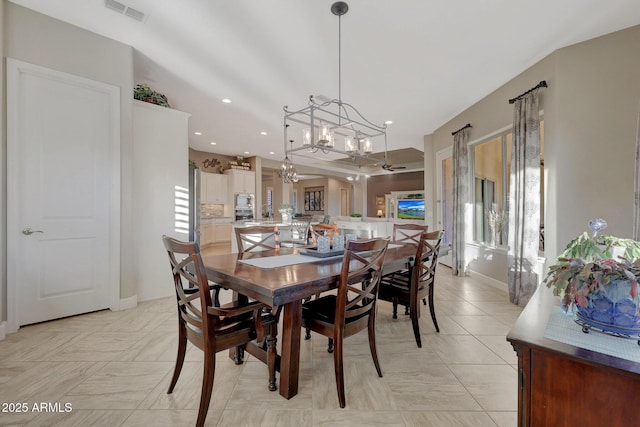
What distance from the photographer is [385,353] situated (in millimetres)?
2221

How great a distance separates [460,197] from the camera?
4.62 m

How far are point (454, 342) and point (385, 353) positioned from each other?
2.19 ft

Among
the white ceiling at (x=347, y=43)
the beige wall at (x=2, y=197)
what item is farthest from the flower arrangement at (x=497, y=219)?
the beige wall at (x=2, y=197)

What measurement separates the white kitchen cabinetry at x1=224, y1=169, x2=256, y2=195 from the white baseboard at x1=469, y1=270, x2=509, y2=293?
6.16 meters

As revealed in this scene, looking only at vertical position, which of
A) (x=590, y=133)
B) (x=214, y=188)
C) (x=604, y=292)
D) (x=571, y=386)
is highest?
(x=590, y=133)

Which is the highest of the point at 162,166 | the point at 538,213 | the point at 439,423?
the point at 162,166

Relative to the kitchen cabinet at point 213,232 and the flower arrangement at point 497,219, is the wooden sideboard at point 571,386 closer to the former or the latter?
the flower arrangement at point 497,219

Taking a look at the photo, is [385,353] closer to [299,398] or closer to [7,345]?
[299,398]

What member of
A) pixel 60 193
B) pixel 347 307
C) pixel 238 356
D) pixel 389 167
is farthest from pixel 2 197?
pixel 389 167

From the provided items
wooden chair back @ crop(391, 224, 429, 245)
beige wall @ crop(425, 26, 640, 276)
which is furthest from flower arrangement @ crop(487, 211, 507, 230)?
wooden chair back @ crop(391, 224, 429, 245)

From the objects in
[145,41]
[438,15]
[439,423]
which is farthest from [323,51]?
[439,423]

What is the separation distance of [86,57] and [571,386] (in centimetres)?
426

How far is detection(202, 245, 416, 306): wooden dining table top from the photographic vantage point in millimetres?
1381

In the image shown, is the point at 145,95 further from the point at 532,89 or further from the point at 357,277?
the point at 532,89
